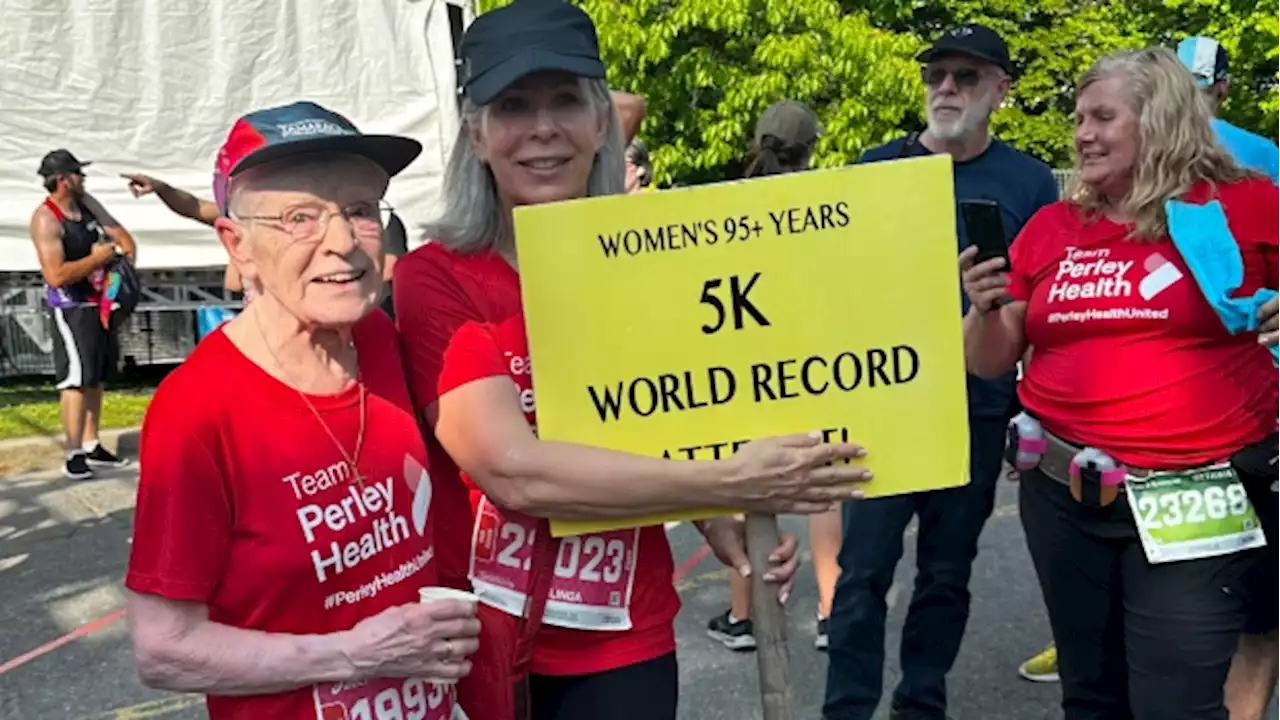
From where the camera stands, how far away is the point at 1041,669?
399cm

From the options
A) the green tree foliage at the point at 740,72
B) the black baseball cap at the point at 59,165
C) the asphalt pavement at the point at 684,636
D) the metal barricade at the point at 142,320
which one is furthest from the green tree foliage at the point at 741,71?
the asphalt pavement at the point at 684,636

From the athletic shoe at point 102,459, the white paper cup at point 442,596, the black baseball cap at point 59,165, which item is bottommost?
the athletic shoe at point 102,459

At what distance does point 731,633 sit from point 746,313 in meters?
2.85

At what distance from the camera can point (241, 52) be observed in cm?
967

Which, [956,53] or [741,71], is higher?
[741,71]

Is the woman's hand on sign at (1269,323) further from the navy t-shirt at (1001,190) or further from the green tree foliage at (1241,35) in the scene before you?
the green tree foliage at (1241,35)

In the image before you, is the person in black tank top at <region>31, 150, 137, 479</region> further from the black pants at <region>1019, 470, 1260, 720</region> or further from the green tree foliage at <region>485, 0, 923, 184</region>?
the green tree foliage at <region>485, 0, 923, 184</region>

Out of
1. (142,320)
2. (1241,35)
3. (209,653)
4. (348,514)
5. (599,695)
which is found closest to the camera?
(209,653)


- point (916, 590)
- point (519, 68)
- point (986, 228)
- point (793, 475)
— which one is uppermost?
point (519, 68)

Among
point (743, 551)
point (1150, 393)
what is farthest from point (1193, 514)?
point (743, 551)

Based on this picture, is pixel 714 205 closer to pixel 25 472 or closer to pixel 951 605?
pixel 951 605

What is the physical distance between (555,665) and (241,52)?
29.2 feet

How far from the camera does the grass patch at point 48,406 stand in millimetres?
8162

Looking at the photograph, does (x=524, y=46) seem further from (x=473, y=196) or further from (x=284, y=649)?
(x=284, y=649)
